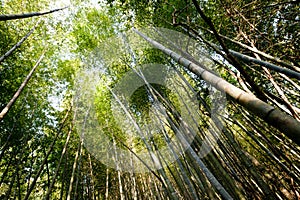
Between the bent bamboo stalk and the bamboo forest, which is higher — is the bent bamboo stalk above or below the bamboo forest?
below

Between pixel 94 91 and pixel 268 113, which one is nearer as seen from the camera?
pixel 268 113

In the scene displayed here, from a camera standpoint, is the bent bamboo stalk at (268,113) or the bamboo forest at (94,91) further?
the bamboo forest at (94,91)

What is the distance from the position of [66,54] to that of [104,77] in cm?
122

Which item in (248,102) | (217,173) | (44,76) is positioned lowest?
(248,102)

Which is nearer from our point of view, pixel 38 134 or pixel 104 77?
pixel 38 134

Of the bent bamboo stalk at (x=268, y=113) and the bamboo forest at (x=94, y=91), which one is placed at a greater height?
the bamboo forest at (x=94, y=91)

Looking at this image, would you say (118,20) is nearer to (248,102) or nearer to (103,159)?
(103,159)

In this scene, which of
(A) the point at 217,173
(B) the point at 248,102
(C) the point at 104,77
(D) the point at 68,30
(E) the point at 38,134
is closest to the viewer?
(B) the point at 248,102

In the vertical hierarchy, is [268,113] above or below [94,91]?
below

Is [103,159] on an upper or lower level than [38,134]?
lower

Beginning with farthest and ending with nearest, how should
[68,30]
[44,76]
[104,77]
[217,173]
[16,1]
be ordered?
[104,77] < [68,30] < [44,76] < [16,1] < [217,173]

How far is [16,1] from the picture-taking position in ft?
16.1

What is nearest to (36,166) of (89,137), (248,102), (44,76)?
(89,137)

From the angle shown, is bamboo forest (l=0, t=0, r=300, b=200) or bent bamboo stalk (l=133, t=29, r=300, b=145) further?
bamboo forest (l=0, t=0, r=300, b=200)
